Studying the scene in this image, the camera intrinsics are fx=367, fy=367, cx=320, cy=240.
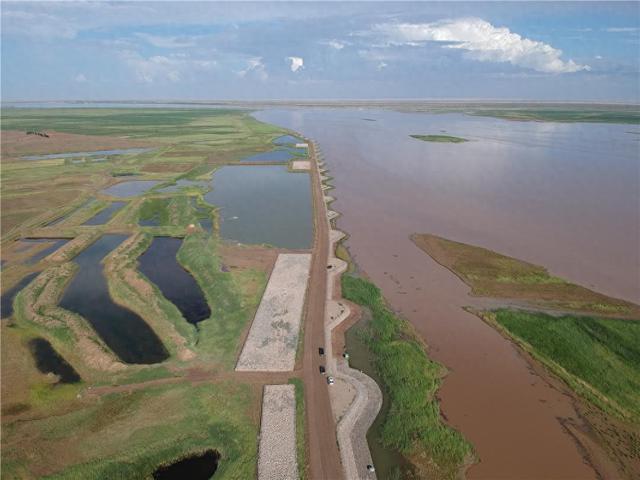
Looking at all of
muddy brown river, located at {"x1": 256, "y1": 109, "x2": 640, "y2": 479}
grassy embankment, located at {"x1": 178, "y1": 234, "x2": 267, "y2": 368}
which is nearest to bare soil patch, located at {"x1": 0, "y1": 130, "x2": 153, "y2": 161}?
muddy brown river, located at {"x1": 256, "y1": 109, "x2": 640, "y2": 479}

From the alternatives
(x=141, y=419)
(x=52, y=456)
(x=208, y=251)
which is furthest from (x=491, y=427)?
(x=208, y=251)

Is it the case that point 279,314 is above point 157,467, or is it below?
above

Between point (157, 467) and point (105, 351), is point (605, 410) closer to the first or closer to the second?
point (157, 467)

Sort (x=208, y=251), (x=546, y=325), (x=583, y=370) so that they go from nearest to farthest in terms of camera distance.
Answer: (x=583, y=370) → (x=546, y=325) → (x=208, y=251)

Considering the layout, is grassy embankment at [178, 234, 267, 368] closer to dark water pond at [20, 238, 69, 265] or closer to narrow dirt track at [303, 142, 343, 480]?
narrow dirt track at [303, 142, 343, 480]

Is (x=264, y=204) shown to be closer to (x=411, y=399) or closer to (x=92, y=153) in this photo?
(x=411, y=399)

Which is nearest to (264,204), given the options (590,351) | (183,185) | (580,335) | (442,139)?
(183,185)

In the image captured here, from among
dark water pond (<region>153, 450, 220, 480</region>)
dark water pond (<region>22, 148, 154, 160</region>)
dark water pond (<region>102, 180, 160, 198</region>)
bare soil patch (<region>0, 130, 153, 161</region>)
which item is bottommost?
dark water pond (<region>153, 450, 220, 480</region>)
